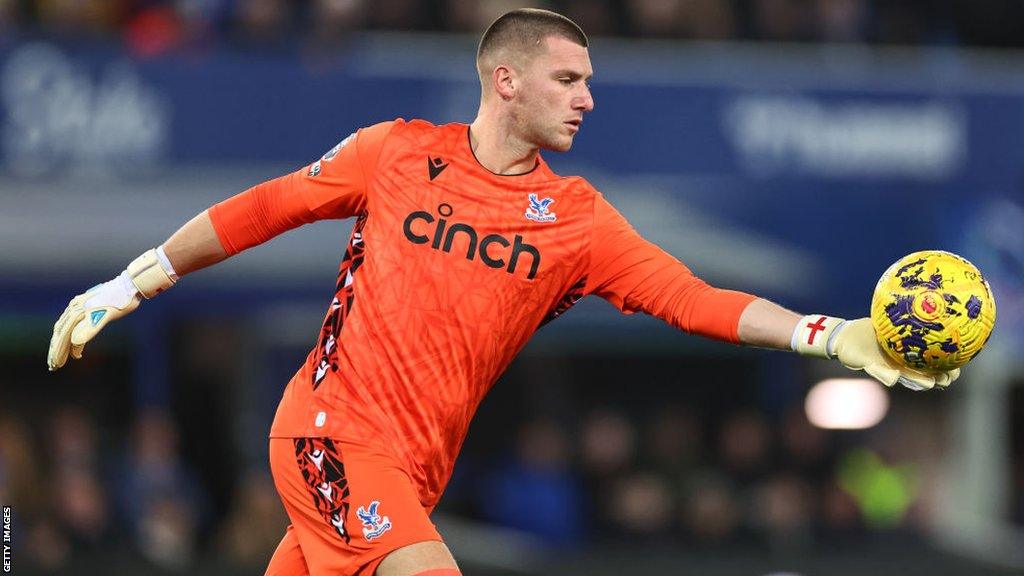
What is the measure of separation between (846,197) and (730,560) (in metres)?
4.49

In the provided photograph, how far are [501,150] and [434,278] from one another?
0.63 m

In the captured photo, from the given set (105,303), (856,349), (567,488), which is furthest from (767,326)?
(567,488)

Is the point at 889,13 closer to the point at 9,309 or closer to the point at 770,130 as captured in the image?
the point at 770,130

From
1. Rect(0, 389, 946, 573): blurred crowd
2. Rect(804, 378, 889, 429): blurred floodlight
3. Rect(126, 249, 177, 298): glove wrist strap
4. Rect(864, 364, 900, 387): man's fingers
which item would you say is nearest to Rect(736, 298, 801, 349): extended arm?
Rect(864, 364, 900, 387): man's fingers

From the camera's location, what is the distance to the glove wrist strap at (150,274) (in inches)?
283

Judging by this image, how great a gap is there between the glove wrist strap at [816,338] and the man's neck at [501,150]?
131 cm

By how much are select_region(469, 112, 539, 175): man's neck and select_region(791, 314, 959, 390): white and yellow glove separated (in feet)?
4.28

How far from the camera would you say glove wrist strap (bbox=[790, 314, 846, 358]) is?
645 cm

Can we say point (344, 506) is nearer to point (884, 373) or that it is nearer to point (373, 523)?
point (373, 523)

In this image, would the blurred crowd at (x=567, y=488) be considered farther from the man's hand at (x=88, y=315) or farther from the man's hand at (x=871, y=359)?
the man's hand at (x=871, y=359)

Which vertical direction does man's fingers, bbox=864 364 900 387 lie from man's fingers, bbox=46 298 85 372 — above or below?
above

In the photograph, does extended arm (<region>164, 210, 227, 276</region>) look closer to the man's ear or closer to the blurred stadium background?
the man's ear

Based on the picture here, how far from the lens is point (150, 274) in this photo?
23.6 ft

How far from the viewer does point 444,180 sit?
693 centimetres
